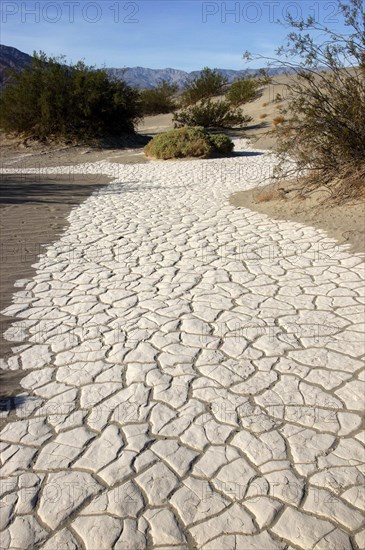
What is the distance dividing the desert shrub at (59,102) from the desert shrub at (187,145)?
13.5 feet

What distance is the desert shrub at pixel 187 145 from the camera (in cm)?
1684

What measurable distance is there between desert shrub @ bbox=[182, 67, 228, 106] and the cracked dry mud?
26894mm

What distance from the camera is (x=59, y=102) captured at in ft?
66.1

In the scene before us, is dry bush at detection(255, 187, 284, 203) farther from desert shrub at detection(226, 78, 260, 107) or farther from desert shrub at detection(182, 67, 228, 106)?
desert shrub at detection(182, 67, 228, 106)

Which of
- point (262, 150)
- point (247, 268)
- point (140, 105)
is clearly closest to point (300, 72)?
point (247, 268)

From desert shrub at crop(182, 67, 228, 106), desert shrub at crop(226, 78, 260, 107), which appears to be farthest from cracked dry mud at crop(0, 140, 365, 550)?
desert shrub at crop(182, 67, 228, 106)

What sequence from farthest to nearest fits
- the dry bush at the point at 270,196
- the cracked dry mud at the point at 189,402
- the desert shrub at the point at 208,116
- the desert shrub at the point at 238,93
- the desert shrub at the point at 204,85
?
the desert shrub at the point at 204,85, the desert shrub at the point at 238,93, the desert shrub at the point at 208,116, the dry bush at the point at 270,196, the cracked dry mud at the point at 189,402

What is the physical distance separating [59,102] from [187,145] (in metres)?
6.23

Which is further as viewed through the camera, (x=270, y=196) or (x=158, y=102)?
(x=158, y=102)

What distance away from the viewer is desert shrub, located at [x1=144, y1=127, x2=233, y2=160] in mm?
16844

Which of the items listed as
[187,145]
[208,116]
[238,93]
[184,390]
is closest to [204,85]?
[238,93]

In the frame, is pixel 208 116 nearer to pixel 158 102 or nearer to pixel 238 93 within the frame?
pixel 238 93

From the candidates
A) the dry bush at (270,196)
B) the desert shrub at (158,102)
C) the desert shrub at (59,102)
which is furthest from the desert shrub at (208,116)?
the dry bush at (270,196)

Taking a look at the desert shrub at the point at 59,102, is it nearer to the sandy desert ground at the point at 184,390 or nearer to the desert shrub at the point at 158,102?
the sandy desert ground at the point at 184,390
